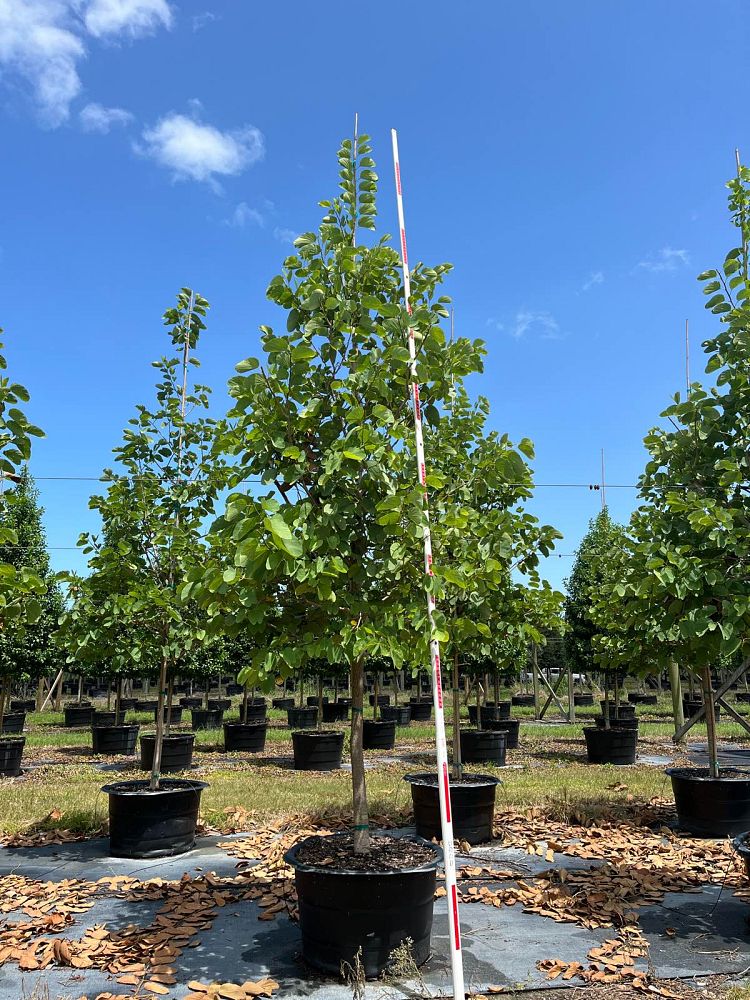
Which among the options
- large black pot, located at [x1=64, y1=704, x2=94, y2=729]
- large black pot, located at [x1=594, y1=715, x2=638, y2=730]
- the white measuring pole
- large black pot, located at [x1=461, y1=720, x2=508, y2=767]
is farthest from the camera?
large black pot, located at [x1=64, y1=704, x2=94, y2=729]

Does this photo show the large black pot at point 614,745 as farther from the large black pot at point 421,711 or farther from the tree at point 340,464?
the large black pot at point 421,711

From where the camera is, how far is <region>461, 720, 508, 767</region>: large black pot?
11789 millimetres

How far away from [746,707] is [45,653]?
72.9 ft

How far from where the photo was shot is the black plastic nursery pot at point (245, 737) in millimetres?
14609

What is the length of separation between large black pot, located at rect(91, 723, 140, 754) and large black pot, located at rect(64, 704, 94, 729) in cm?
753

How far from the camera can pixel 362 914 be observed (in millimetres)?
3877

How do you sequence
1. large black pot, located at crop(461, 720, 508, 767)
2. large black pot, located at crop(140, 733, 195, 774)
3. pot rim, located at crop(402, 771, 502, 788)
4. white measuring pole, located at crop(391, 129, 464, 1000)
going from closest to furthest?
white measuring pole, located at crop(391, 129, 464, 1000) < pot rim, located at crop(402, 771, 502, 788) < large black pot, located at crop(140, 733, 195, 774) < large black pot, located at crop(461, 720, 508, 767)

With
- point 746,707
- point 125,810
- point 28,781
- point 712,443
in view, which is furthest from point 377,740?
point 746,707

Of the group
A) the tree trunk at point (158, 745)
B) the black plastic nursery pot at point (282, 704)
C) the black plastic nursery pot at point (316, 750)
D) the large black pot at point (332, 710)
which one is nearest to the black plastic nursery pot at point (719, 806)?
the tree trunk at point (158, 745)

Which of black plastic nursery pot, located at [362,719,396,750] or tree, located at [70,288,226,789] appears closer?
tree, located at [70,288,226,789]

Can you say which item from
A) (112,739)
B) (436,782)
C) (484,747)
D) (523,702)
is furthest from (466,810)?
(523,702)

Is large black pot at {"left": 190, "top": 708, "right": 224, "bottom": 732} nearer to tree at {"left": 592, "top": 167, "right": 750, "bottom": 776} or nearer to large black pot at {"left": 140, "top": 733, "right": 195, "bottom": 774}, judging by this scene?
large black pot at {"left": 140, "top": 733, "right": 195, "bottom": 774}

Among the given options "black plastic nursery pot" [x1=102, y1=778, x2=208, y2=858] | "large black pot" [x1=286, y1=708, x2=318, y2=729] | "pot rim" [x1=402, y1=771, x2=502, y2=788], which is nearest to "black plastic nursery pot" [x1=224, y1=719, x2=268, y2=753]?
"large black pot" [x1=286, y1=708, x2=318, y2=729]

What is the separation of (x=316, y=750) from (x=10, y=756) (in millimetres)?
4803
